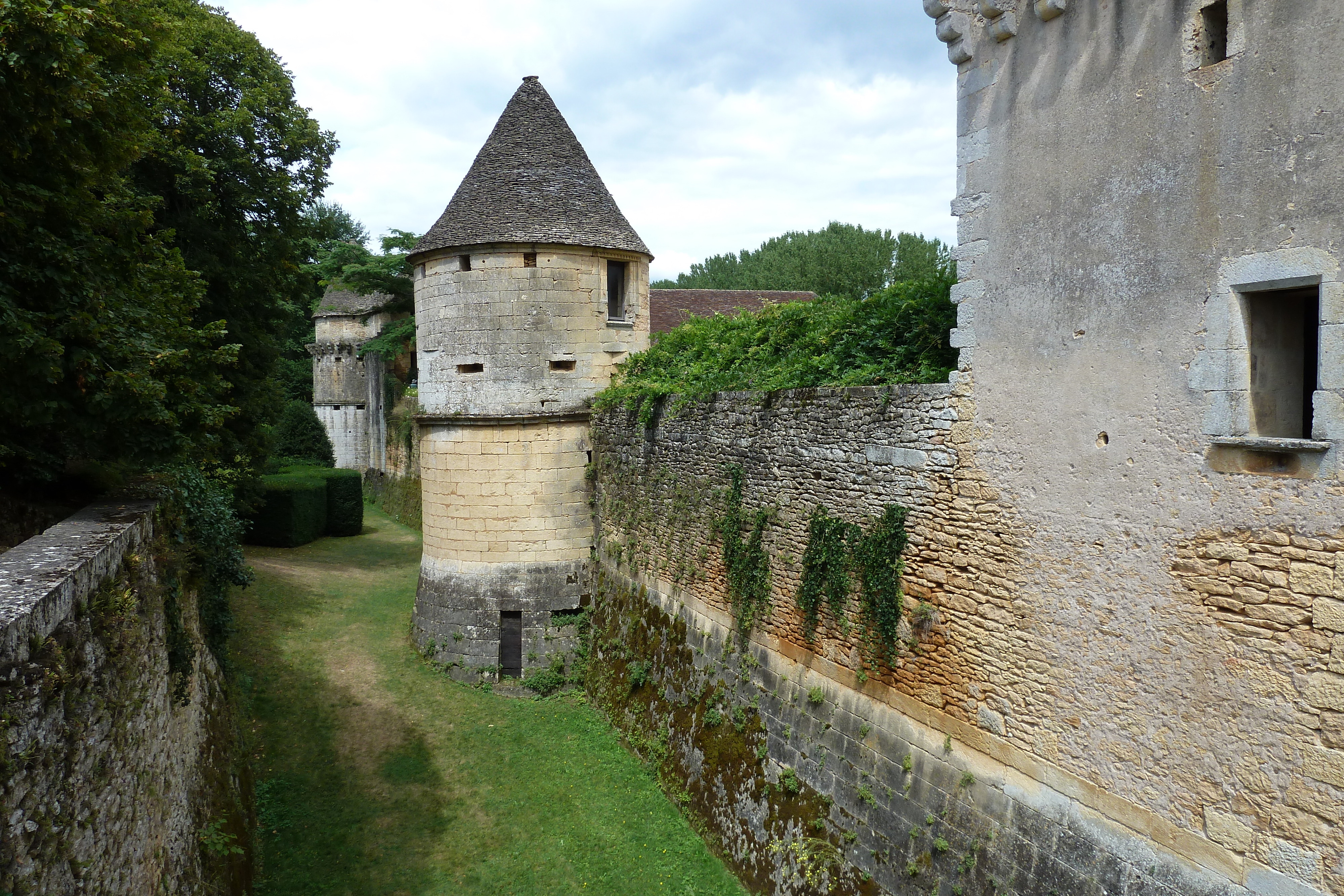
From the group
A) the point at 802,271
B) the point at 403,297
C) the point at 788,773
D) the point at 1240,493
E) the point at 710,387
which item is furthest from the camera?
the point at 802,271

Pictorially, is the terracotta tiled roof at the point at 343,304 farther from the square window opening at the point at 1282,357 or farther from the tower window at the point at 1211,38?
the square window opening at the point at 1282,357

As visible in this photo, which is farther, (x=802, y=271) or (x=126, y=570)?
(x=802, y=271)

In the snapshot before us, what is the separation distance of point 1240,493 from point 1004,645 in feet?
6.51

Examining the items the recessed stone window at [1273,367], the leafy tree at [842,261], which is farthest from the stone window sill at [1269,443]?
the leafy tree at [842,261]

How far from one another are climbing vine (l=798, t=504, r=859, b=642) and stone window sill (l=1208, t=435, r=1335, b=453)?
10.3ft

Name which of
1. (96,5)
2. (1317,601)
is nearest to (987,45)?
(1317,601)

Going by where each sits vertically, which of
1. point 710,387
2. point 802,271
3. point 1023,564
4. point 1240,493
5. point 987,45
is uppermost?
point 802,271

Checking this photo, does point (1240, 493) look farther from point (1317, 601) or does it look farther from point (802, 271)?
point (802, 271)

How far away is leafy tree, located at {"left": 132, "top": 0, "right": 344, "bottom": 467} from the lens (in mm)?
12023

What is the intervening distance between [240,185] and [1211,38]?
41.1 ft

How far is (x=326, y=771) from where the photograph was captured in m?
10.2

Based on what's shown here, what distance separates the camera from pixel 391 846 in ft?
29.0

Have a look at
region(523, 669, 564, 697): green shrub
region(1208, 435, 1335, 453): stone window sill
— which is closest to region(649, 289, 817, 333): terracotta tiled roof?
region(523, 669, 564, 697): green shrub

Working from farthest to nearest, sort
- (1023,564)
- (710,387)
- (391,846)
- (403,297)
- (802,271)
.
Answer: (802,271) → (403,297) → (710,387) → (391,846) → (1023,564)
